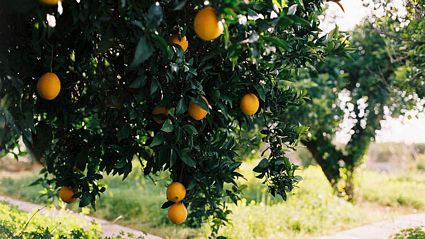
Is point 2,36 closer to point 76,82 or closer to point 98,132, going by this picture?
point 76,82

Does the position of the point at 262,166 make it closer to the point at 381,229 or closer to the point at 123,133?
the point at 123,133

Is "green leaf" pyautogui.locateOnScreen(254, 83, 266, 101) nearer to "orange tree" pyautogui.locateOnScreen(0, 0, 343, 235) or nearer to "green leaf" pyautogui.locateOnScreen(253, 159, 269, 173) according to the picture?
"orange tree" pyautogui.locateOnScreen(0, 0, 343, 235)

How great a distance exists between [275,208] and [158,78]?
3864 millimetres

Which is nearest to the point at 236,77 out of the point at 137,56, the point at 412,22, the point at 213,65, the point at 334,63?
the point at 213,65

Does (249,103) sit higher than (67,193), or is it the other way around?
(249,103)

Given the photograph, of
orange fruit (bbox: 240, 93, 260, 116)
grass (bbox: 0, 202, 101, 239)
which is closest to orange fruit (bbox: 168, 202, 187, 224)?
orange fruit (bbox: 240, 93, 260, 116)

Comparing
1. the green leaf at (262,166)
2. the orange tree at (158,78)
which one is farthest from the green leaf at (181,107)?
the green leaf at (262,166)

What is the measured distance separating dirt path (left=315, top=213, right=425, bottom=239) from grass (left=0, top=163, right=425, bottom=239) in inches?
9.7

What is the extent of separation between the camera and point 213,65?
2012 millimetres

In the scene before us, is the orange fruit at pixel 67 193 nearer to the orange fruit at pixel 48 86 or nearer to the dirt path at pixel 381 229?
the orange fruit at pixel 48 86

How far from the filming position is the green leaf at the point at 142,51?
122 centimetres

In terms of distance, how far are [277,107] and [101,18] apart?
1.14 meters

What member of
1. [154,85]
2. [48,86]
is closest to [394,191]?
[154,85]

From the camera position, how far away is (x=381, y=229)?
200 inches
